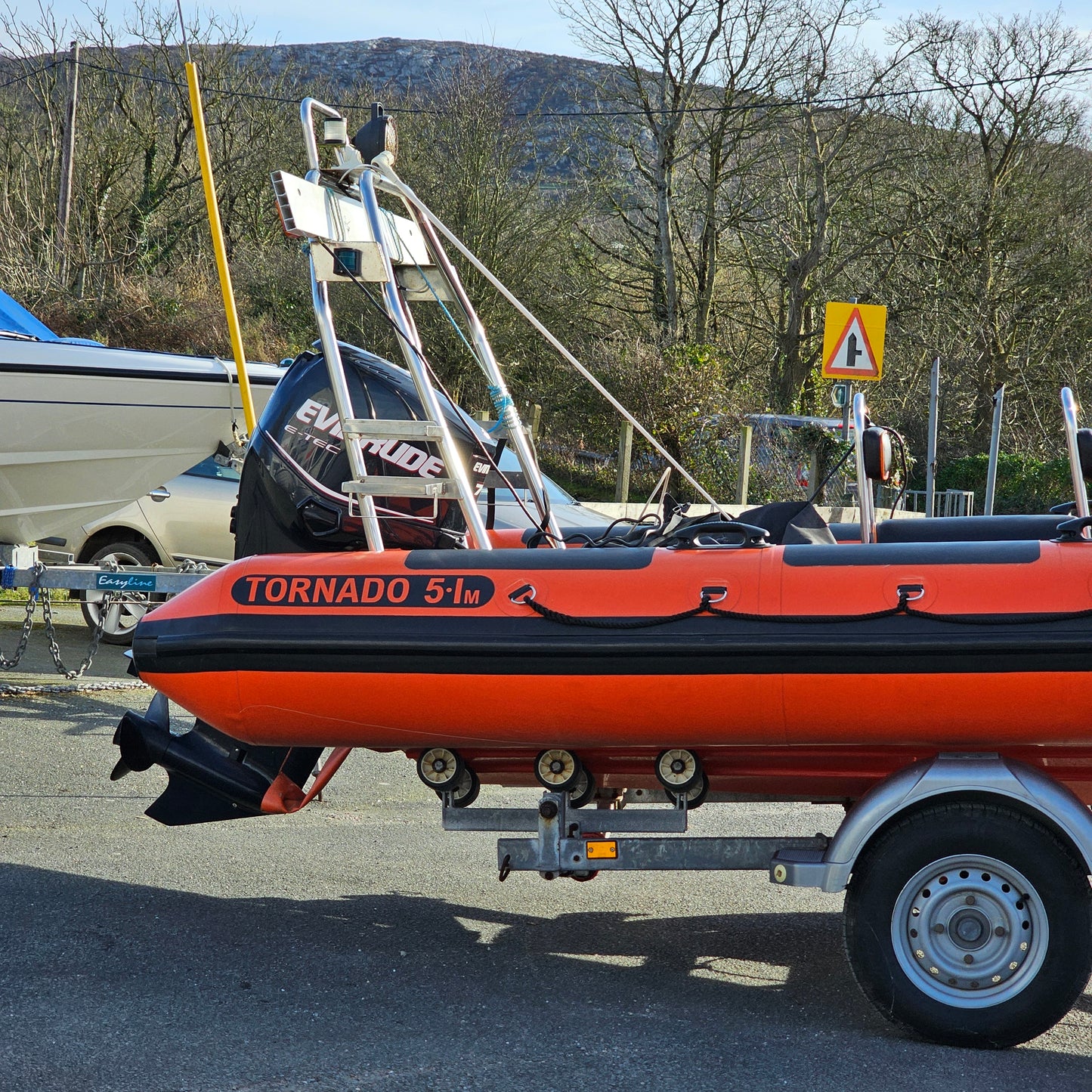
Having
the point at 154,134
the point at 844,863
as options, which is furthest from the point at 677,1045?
the point at 154,134

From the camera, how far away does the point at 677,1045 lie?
3.57 metres

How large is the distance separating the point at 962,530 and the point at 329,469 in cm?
Answer: 252

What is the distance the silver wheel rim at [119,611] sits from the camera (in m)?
8.93

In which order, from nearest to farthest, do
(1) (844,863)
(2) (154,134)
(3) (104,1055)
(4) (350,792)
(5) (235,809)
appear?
(3) (104,1055) → (1) (844,863) → (5) (235,809) → (4) (350,792) → (2) (154,134)

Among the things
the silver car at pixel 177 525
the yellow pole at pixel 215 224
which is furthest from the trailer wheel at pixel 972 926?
the silver car at pixel 177 525

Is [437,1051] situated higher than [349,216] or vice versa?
[349,216]

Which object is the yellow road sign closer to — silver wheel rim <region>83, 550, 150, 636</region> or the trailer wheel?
silver wheel rim <region>83, 550, 150, 636</region>

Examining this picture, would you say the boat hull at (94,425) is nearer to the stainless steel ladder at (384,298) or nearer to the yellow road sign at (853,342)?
the stainless steel ladder at (384,298)

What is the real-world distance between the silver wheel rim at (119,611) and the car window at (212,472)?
809mm

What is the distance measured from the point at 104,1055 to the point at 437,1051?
90 centimetres

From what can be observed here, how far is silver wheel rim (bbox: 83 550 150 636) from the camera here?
8930 mm

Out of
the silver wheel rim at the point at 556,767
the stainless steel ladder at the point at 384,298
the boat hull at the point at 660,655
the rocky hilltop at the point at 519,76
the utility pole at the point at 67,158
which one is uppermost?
the rocky hilltop at the point at 519,76

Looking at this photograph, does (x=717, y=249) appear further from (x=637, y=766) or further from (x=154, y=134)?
(x=637, y=766)

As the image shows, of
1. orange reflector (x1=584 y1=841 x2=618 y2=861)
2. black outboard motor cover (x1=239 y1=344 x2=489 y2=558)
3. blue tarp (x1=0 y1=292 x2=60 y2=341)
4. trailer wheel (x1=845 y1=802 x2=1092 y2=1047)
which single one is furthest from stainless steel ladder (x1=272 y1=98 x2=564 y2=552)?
blue tarp (x1=0 y1=292 x2=60 y2=341)
